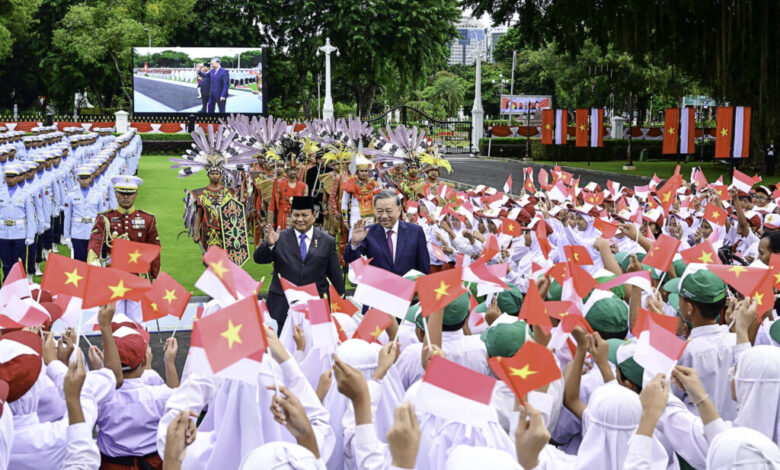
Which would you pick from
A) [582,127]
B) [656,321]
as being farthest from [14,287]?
[582,127]

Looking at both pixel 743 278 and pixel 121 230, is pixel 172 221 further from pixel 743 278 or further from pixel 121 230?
pixel 743 278

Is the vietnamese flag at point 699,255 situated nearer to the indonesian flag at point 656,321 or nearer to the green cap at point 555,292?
the green cap at point 555,292

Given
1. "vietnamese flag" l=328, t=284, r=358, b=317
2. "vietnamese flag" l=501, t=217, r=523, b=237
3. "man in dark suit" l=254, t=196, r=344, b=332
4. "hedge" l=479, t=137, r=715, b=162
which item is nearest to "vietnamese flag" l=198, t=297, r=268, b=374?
"vietnamese flag" l=328, t=284, r=358, b=317

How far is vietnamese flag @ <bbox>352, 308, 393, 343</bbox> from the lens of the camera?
3980 millimetres

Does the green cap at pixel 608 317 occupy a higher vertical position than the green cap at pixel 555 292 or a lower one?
higher

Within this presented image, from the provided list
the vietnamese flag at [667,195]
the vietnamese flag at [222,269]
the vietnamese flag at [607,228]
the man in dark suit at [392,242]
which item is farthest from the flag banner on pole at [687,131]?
the vietnamese flag at [222,269]

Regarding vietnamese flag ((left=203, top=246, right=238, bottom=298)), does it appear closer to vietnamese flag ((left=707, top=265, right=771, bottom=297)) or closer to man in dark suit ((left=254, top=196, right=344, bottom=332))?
vietnamese flag ((left=707, top=265, right=771, bottom=297))

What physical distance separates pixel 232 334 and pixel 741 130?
22194 millimetres

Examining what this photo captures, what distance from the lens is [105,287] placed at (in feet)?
12.6

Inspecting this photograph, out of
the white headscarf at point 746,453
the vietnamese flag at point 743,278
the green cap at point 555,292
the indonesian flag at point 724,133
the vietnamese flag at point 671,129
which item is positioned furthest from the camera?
the vietnamese flag at point 671,129

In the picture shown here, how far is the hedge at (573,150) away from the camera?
3878cm

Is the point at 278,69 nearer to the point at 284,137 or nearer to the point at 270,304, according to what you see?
the point at 284,137

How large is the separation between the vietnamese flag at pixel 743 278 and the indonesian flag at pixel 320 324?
82.9 inches

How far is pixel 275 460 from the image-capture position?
2.41 meters
